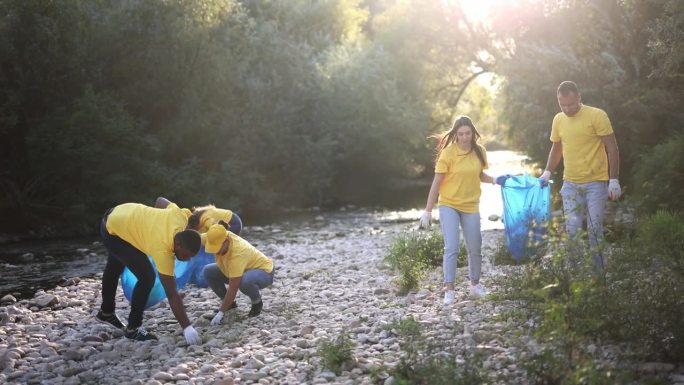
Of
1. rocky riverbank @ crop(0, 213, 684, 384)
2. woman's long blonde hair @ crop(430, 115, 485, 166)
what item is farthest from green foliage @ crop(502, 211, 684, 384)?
woman's long blonde hair @ crop(430, 115, 485, 166)

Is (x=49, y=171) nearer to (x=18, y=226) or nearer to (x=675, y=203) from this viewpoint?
(x=18, y=226)

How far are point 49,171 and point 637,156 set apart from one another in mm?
14446

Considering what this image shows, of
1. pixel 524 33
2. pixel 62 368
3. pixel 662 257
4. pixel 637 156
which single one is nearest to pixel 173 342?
pixel 62 368

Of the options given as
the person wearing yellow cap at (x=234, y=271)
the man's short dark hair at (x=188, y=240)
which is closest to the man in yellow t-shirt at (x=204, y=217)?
the person wearing yellow cap at (x=234, y=271)

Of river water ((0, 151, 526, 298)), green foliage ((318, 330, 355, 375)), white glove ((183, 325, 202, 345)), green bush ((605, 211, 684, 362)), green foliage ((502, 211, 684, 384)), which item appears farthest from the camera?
river water ((0, 151, 526, 298))

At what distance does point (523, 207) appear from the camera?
8.82 m

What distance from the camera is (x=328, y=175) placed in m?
27.8

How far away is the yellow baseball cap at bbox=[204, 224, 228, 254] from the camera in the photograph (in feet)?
22.9

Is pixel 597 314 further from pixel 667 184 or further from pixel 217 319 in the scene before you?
pixel 667 184

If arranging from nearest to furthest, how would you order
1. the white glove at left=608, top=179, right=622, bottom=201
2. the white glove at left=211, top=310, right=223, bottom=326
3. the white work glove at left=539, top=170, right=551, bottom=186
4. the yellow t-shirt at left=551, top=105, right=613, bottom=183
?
the white glove at left=608, top=179, right=622, bottom=201
the yellow t-shirt at left=551, top=105, right=613, bottom=183
the white glove at left=211, top=310, right=223, bottom=326
the white work glove at left=539, top=170, right=551, bottom=186

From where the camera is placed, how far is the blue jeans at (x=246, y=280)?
7629 mm

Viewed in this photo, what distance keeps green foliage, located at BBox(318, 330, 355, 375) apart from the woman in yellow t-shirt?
6.12ft

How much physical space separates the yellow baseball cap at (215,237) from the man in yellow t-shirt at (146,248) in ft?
0.91

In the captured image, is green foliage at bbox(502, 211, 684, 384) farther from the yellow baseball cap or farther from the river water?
the river water
